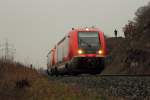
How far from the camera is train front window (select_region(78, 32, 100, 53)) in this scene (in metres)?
23.7

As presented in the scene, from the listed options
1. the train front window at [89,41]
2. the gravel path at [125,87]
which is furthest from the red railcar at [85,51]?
the gravel path at [125,87]

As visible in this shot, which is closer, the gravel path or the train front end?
the gravel path

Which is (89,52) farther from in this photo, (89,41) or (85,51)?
(89,41)

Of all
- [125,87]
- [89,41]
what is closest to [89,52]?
[89,41]

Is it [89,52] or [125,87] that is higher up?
[89,52]

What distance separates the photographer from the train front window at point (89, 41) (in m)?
23.7

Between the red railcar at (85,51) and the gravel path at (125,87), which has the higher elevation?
the red railcar at (85,51)

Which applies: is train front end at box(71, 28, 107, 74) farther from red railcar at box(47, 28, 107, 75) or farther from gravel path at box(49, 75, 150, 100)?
gravel path at box(49, 75, 150, 100)

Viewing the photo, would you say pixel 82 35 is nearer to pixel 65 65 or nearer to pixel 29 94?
pixel 65 65

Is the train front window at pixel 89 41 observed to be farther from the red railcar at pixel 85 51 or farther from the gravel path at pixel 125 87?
the gravel path at pixel 125 87

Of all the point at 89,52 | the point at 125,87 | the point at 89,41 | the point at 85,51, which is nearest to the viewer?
the point at 125,87

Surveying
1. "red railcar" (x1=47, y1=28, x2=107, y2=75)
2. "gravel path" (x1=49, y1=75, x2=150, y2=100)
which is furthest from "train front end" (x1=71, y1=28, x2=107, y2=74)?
"gravel path" (x1=49, y1=75, x2=150, y2=100)

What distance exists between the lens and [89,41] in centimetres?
2406

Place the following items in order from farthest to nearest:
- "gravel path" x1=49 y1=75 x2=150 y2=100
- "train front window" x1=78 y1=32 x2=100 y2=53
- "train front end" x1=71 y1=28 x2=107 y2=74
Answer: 1. "train front window" x1=78 y1=32 x2=100 y2=53
2. "train front end" x1=71 y1=28 x2=107 y2=74
3. "gravel path" x1=49 y1=75 x2=150 y2=100
